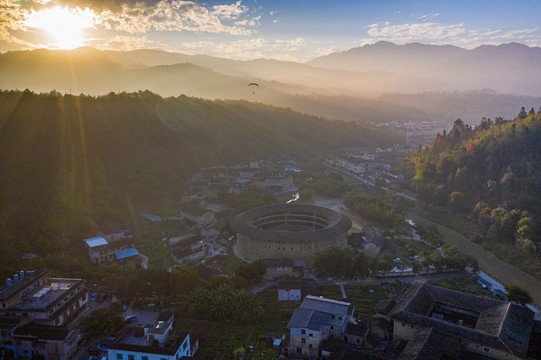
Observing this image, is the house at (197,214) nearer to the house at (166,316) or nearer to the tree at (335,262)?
the tree at (335,262)

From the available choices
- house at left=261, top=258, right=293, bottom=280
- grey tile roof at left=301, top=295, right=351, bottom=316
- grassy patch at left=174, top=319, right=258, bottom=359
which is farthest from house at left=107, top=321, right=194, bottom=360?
house at left=261, top=258, right=293, bottom=280

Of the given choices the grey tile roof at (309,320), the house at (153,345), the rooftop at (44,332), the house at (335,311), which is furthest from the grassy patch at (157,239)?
the grey tile roof at (309,320)

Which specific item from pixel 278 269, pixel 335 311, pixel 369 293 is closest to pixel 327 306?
pixel 335 311

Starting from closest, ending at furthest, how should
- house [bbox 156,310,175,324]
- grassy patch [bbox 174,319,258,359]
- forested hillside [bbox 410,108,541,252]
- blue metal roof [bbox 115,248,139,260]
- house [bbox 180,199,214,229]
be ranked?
grassy patch [bbox 174,319,258,359] → house [bbox 156,310,175,324] → blue metal roof [bbox 115,248,139,260] → forested hillside [bbox 410,108,541,252] → house [bbox 180,199,214,229]

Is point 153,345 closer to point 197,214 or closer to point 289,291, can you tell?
point 289,291

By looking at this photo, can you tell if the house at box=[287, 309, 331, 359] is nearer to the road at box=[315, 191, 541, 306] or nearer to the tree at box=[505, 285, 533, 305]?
the tree at box=[505, 285, 533, 305]

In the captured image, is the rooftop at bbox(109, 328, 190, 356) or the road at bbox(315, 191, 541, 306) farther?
the road at bbox(315, 191, 541, 306)

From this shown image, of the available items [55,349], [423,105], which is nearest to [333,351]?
[55,349]
